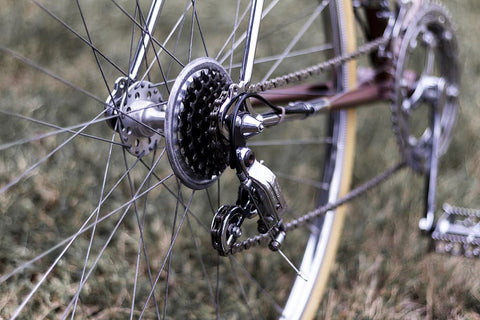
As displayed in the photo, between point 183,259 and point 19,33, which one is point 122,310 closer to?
point 183,259

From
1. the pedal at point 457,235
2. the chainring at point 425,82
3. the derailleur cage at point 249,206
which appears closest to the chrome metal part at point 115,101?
the derailleur cage at point 249,206

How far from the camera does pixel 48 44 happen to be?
270 cm

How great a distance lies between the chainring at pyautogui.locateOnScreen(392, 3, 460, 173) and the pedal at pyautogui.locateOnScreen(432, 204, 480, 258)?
176 millimetres

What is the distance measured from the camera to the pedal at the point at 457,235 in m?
1.72

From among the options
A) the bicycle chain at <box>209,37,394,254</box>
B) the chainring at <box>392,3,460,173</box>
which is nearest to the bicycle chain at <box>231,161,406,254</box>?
the bicycle chain at <box>209,37,394,254</box>

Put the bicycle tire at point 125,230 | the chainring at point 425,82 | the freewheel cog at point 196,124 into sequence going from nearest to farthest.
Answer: the freewheel cog at point 196,124 → the bicycle tire at point 125,230 → the chainring at point 425,82

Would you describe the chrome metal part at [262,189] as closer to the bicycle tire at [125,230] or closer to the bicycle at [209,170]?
the bicycle at [209,170]

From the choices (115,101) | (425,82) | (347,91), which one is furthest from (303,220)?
(425,82)

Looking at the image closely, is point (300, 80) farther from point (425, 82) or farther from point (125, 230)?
point (125, 230)

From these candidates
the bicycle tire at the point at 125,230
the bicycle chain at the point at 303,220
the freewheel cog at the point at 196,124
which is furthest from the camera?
the bicycle tire at the point at 125,230

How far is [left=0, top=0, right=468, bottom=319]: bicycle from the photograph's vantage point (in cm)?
113

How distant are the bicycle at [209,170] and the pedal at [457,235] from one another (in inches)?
2.1

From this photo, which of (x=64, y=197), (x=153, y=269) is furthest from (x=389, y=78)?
(x=64, y=197)

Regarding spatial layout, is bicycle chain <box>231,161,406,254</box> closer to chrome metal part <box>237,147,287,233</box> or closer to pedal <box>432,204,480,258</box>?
chrome metal part <box>237,147,287,233</box>
